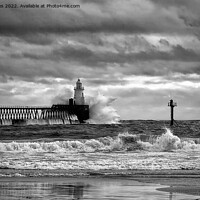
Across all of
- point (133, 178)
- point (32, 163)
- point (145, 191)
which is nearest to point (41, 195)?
point (145, 191)

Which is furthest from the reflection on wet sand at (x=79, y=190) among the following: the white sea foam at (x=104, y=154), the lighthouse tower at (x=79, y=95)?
the lighthouse tower at (x=79, y=95)

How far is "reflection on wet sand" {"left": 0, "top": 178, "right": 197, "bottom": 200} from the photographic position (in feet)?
42.8

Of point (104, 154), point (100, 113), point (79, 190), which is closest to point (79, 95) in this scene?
point (100, 113)

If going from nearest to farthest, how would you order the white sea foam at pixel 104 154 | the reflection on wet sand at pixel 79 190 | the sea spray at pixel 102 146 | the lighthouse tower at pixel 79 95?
the reflection on wet sand at pixel 79 190, the white sea foam at pixel 104 154, the sea spray at pixel 102 146, the lighthouse tower at pixel 79 95

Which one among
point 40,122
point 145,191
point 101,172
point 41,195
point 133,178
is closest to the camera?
point 41,195

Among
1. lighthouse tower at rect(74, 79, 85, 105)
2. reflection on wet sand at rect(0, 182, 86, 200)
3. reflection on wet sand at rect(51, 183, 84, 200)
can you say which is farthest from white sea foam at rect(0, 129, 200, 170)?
lighthouse tower at rect(74, 79, 85, 105)

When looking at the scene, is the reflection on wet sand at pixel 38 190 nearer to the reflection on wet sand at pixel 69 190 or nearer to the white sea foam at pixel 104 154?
the reflection on wet sand at pixel 69 190

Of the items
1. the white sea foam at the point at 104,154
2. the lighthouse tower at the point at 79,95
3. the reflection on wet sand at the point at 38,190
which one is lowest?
the reflection on wet sand at the point at 38,190

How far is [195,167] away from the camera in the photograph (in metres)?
20.2

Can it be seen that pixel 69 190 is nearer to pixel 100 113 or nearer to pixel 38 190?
pixel 38 190

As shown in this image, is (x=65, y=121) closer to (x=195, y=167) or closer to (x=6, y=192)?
(x=195, y=167)

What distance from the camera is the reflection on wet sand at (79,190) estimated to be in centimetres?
1305

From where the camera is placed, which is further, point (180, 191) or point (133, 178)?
point (133, 178)

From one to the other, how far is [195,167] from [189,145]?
1432cm
